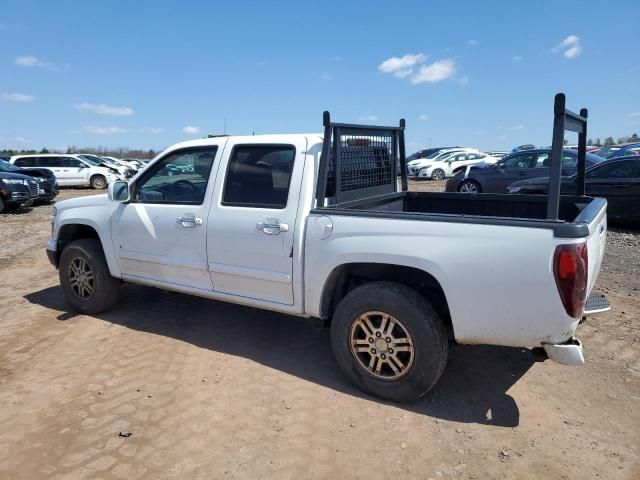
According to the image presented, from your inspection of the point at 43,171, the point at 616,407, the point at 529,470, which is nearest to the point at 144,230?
the point at 529,470

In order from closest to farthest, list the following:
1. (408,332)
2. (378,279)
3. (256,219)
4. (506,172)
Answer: (408,332) → (378,279) → (256,219) → (506,172)

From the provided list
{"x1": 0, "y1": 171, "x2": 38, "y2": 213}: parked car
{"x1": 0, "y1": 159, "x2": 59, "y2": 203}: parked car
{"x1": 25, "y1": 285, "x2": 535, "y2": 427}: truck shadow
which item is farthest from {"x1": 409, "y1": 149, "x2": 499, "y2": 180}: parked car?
{"x1": 25, "y1": 285, "x2": 535, "y2": 427}: truck shadow

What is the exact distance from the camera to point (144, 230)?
441 cm

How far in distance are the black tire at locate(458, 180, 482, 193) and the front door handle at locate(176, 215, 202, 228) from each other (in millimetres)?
11132

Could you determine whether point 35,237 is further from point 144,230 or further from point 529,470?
point 529,470

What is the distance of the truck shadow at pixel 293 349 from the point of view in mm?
3297

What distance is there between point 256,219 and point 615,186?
26.3 ft

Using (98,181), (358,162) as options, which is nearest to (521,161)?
(358,162)

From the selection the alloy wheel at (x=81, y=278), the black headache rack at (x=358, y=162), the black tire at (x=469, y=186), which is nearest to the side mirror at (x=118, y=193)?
the alloy wheel at (x=81, y=278)

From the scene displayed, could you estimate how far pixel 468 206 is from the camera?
464 cm

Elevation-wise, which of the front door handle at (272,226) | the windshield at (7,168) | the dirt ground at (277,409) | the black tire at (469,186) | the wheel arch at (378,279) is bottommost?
the dirt ground at (277,409)

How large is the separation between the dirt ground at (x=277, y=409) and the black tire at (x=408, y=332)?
145 millimetres

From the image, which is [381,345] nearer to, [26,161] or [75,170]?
[75,170]

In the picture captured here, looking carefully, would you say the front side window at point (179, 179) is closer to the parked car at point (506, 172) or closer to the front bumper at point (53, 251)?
the front bumper at point (53, 251)
